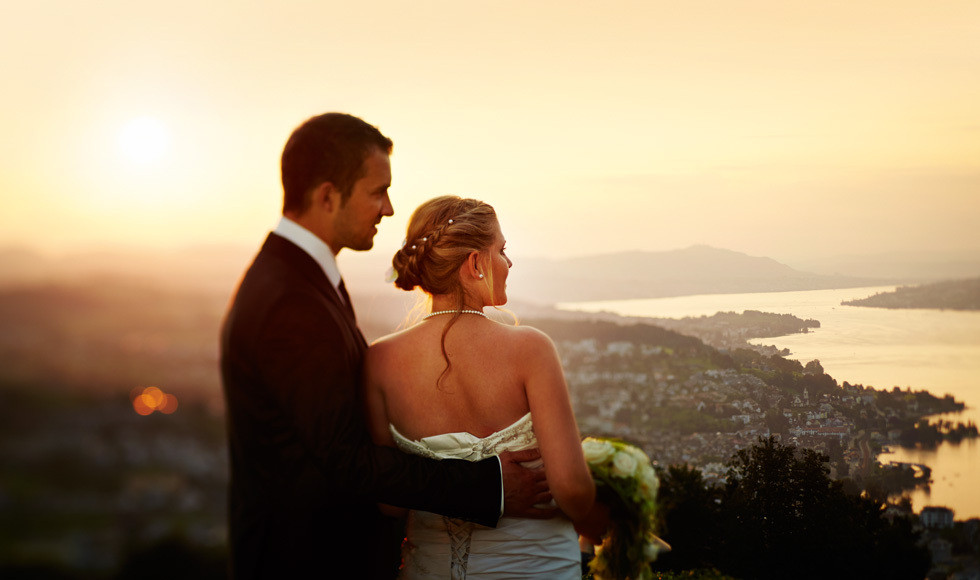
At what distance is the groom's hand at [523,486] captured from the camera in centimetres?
233

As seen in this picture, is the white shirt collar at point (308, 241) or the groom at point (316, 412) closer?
the groom at point (316, 412)

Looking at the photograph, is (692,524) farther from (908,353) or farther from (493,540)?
(493,540)

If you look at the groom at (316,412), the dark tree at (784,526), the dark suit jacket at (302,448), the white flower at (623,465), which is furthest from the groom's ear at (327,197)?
the dark tree at (784,526)

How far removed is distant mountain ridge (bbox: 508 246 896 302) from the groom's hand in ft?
7.20

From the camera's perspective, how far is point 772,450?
15.6 feet

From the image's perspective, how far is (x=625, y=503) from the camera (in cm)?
249

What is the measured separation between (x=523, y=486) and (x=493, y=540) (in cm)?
23

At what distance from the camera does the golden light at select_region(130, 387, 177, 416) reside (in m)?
13.8

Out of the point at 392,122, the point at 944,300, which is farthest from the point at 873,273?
the point at 392,122

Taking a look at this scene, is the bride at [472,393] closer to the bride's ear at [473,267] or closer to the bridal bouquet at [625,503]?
the bride's ear at [473,267]

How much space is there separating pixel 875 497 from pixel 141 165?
34.5 ft

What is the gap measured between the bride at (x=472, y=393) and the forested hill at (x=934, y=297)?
123 inches

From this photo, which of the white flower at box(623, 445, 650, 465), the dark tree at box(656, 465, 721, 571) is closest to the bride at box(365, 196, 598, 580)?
the white flower at box(623, 445, 650, 465)

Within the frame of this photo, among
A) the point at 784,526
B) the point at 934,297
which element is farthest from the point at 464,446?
the point at 934,297
